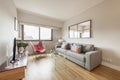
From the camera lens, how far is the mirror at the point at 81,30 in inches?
139

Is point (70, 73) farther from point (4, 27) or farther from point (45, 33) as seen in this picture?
point (45, 33)

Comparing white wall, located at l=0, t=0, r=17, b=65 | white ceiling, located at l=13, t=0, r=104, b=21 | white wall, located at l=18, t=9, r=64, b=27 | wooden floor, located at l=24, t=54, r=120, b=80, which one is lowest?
wooden floor, located at l=24, t=54, r=120, b=80

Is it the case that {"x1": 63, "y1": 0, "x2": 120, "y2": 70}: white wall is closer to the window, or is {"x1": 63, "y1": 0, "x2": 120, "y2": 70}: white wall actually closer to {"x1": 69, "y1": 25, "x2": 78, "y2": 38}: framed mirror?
{"x1": 69, "y1": 25, "x2": 78, "y2": 38}: framed mirror

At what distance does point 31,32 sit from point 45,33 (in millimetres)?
1024

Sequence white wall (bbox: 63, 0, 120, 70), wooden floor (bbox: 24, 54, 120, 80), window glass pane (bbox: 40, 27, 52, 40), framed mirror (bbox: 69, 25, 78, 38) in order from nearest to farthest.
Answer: wooden floor (bbox: 24, 54, 120, 80) → white wall (bbox: 63, 0, 120, 70) → framed mirror (bbox: 69, 25, 78, 38) → window glass pane (bbox: 40, 27, 52, 40)

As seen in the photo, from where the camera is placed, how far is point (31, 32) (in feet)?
16.0

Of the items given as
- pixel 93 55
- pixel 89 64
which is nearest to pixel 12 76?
pixel 89 64

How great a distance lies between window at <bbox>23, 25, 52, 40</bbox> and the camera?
469 centimetres

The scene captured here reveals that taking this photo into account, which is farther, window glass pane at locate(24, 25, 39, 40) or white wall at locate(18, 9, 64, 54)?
window glass pane at locate(24, 25, 39, 40)

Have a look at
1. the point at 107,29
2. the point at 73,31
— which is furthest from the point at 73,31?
the point at 107,29

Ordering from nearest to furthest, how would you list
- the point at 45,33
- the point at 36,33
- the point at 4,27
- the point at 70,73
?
the point at 4,27 < the point at 70,73 < the point at 36,33 < the point at 45,33

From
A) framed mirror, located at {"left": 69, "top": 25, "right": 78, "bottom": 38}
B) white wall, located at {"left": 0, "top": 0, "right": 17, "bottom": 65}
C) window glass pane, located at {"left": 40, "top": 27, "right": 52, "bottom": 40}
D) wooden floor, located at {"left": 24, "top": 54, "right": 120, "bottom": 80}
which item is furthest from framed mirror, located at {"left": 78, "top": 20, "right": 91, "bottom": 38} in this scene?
white wall, located at {"left": 0, "top": 0, "right": 17, "bottom": 65}

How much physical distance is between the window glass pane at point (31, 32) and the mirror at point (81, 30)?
8.19 feet

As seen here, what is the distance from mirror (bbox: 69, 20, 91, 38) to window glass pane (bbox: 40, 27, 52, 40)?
1.71m
